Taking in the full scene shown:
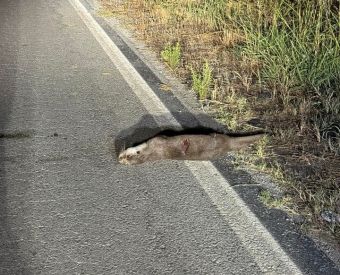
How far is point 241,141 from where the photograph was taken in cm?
470

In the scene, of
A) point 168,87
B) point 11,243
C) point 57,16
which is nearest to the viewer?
point 11,243

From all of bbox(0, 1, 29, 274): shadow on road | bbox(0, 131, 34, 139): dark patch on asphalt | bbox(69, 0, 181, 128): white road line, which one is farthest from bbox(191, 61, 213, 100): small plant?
bbox(0, 1, 29, 274): shadow on road

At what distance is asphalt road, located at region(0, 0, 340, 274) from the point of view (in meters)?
3.19

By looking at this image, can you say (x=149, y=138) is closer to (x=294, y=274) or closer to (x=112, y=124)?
(x=112, y=124)

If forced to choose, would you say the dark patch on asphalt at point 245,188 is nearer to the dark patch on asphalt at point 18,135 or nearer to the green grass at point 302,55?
the dark patch on asphalt at point 18,135

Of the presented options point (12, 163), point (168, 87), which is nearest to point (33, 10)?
point (168, 87)

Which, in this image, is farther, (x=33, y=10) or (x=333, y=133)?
(x=33, y=10)

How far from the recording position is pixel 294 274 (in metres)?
3.08

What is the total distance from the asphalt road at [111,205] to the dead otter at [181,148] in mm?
90

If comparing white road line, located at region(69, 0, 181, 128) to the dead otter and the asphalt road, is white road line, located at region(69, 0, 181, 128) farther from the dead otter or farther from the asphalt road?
the dead otter

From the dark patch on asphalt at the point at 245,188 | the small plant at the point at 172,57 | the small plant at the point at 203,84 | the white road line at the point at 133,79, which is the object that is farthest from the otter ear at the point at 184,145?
the small plant at the point at 172,57

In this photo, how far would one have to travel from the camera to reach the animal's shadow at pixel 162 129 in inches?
190

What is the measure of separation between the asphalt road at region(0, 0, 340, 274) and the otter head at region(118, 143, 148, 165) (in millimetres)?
71

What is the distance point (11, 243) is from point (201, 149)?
1.84 m
